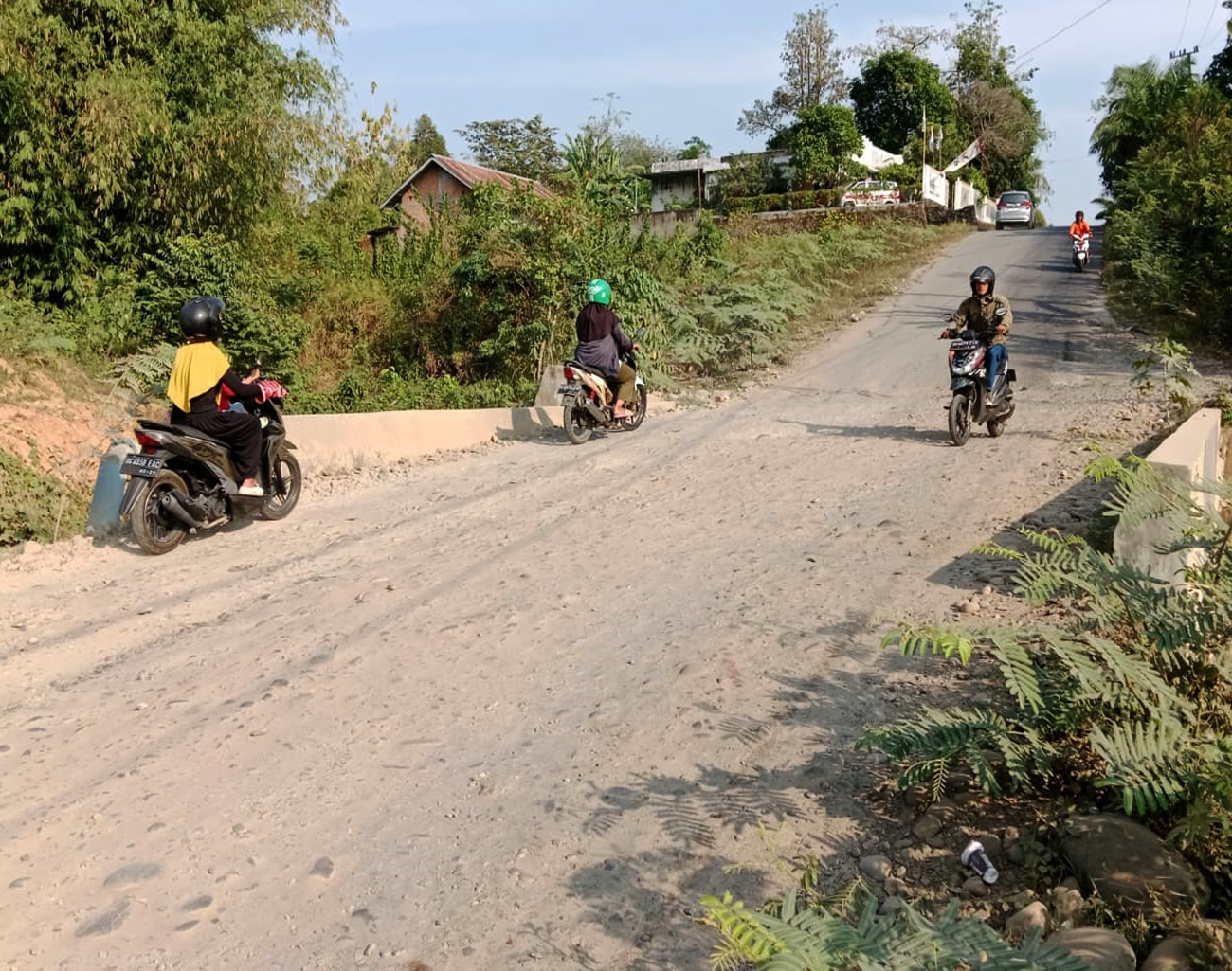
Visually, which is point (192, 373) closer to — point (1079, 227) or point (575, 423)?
point (575, 423)

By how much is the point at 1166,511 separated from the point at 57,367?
10099 millimetres

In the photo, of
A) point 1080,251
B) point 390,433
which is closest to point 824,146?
point 1080,251

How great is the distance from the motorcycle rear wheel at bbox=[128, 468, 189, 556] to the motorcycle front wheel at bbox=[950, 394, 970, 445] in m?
6.45

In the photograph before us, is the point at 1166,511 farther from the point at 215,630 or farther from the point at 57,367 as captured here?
the point at 57,367

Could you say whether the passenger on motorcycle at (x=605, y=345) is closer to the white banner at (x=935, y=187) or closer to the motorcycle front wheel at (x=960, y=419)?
the motorcycle front wheel at (x=960, y=419)

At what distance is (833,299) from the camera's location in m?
20.2

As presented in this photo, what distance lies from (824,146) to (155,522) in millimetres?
35422

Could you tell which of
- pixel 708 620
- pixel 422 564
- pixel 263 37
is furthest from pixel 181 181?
pixel 708 620

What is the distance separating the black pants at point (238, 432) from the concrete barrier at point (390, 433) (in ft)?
5.91

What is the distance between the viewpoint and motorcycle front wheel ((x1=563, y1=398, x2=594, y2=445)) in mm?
10000

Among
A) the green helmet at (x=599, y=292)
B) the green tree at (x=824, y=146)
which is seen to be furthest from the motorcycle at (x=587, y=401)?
the green tree at (x=824, y=146)

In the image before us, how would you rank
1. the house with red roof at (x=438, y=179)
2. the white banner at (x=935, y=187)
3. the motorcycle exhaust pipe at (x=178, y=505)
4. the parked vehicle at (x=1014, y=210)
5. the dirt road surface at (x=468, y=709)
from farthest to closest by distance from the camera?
the parked vehicle at (x=1014, y=210), the white banner at (x=935, y=187), the house with red roof at (x=438, y=179), the motorcycle exhaust pipe at (x=178, y=505), the dirt road surface at (x=468, y=709)

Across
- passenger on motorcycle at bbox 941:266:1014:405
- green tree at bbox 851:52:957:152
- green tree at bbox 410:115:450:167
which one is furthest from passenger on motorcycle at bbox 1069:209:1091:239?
green tree at bbox 410:115:450:167

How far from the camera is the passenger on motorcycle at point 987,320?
9.14 m
